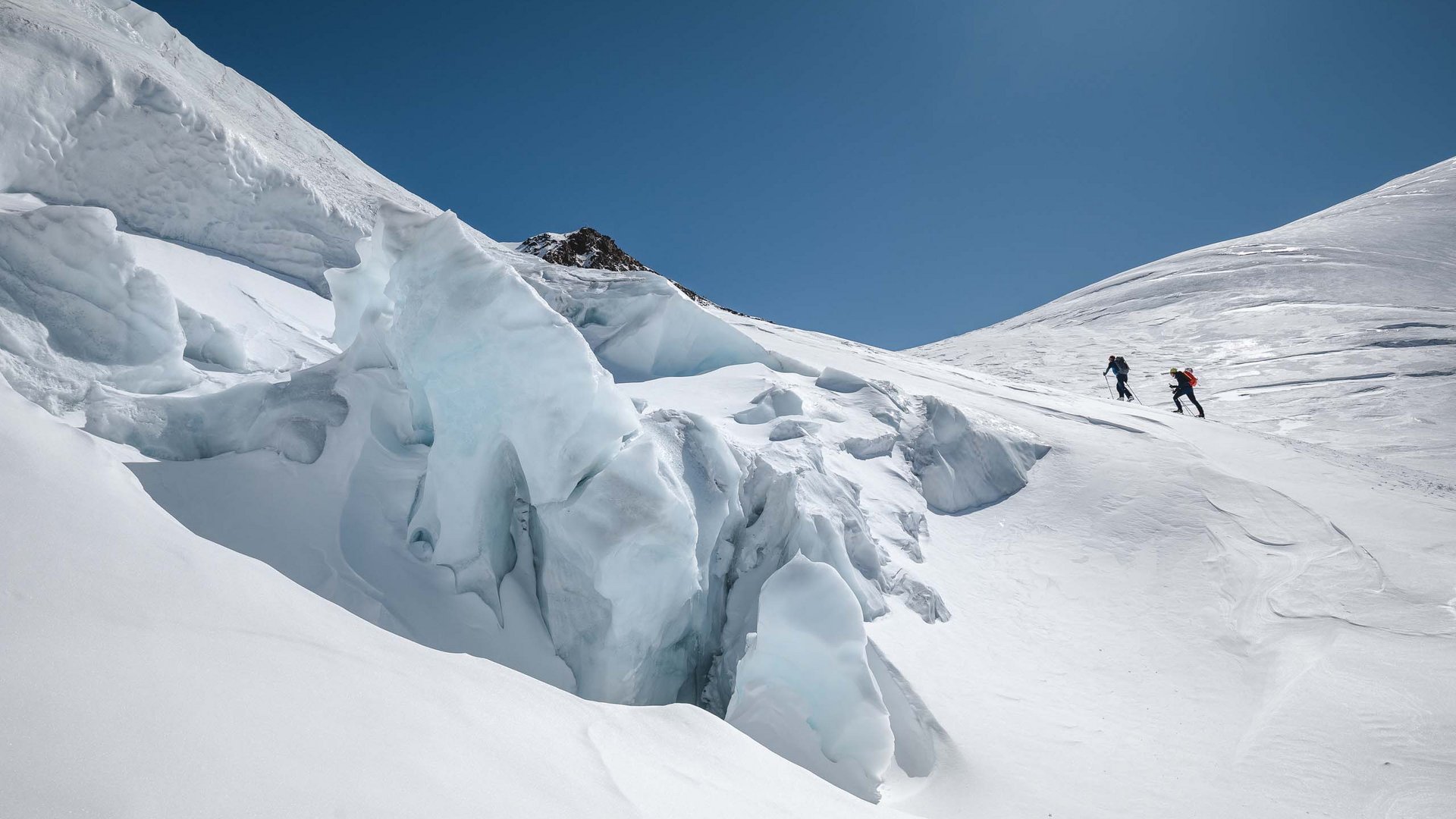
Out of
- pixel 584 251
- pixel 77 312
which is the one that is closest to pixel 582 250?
pixel 584 251

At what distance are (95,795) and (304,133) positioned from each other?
1332 centimetres

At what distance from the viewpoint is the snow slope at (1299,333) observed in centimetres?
1410

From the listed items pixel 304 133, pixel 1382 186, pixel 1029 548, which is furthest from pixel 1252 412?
pixel 1382 186

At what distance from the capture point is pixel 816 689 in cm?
413

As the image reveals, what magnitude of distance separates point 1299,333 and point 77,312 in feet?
86.7

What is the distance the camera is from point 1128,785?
13.1ft

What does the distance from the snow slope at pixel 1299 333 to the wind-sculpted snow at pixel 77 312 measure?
610 inches

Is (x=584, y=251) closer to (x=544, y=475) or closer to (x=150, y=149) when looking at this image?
(x=150, y=149)

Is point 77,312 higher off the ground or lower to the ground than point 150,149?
lower

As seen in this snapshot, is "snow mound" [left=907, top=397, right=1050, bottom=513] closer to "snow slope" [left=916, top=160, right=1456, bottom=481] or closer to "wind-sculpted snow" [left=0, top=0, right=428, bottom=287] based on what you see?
"snow slope" [left=916, top=160, right=1456, bottom=481]

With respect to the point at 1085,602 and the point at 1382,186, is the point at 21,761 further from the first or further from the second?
the point at 1382,186

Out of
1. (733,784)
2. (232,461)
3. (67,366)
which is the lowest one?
(733,784)

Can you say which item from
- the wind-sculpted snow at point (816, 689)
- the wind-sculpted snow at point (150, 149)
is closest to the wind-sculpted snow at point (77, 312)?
the wind-sculpted snow at point (150, 149)

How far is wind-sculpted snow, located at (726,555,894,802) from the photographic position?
3.94 meters
